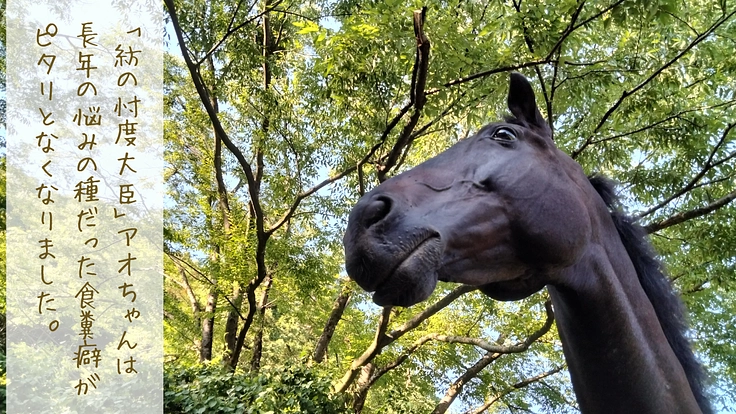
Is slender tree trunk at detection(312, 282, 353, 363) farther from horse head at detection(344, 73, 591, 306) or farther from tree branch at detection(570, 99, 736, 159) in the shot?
horse head at detection(344, 73, 591, 306)

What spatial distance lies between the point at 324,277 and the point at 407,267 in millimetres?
6221

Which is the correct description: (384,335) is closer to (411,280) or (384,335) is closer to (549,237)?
(549,237)

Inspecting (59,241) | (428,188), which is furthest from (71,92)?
(428,188)

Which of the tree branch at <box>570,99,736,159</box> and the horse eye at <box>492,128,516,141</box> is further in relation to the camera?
the tree branch at <box>570,99,736,159</box>

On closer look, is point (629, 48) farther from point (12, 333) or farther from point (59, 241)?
point (12, 333)

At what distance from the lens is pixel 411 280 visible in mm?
1064

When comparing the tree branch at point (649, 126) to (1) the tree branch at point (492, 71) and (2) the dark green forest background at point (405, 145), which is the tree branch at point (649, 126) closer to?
(2) the dark green forest background at point (405, 145)

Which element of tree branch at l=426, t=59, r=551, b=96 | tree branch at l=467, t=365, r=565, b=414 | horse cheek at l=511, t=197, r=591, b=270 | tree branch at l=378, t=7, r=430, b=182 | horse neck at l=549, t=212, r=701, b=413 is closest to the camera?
horse cheek at l=511, t=197, r=591, b=270

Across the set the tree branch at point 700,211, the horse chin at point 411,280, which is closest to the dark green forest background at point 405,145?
the tree branch at point 700,211

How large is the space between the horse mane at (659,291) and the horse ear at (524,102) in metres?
0.38

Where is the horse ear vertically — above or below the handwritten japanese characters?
below

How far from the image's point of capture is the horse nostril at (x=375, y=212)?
1089 millimetres

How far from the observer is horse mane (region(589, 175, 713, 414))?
1.64 meters

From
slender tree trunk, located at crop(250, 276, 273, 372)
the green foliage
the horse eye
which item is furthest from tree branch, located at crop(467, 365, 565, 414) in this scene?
the horse eye
